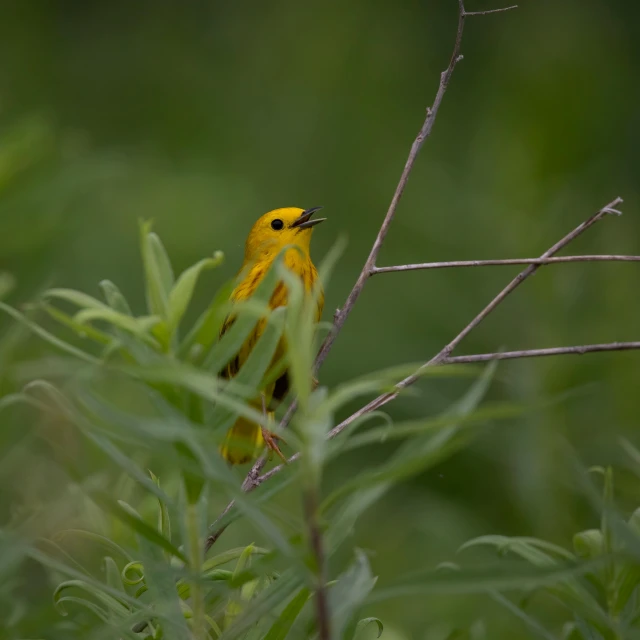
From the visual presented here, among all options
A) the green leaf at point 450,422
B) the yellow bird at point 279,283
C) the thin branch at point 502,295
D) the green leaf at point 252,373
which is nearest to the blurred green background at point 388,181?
the green leaf at point 450,422

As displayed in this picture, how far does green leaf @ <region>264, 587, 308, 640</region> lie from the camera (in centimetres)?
102

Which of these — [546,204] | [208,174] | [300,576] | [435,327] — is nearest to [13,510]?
[300,576]

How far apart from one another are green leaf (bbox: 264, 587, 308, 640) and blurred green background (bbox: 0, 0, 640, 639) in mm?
325

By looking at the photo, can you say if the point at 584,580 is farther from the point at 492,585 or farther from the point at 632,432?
the point at 632,432

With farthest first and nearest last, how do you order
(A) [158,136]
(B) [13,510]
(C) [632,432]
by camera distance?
(A) [158,136] < (C) [632,432] < (B) [13,510]

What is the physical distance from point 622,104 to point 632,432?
3.90 meters

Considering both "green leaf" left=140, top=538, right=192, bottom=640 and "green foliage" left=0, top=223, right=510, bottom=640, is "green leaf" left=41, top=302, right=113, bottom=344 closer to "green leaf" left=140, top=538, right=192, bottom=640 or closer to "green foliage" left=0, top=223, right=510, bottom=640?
"green foliage" left=0, top=223, right=510, bottom=640

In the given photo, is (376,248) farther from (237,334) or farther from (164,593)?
(164,593)

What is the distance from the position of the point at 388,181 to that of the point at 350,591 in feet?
17.8

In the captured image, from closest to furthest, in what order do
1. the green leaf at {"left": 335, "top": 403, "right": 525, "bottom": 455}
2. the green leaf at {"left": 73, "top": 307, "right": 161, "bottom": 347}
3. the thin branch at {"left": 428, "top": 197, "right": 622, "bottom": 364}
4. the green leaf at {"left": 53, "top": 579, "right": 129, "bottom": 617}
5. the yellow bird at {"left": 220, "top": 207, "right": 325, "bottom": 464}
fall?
1. the green leaf at {"left": 335, "top": 403, "right": 525, "bottom": 455}
2. the green leaf at {"left": 73, "top": 307, "right": 161, "bottom": 347}
3. the green leaf at {"left": 53, "top": 579, "right": 129, "bottom": 617}
4. the thin branch at {"left": 428, "top": 197, "right": 622, "bottom": 364}
5. the yellow bird at {"left": 220, "top": 207, "right": 325, "bottom": 464}

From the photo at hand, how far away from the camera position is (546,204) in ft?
11.9

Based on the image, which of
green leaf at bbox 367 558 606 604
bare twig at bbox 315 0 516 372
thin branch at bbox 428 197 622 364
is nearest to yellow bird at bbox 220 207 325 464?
bare twig at bbox 315 0 516 372

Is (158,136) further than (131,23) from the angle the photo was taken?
No

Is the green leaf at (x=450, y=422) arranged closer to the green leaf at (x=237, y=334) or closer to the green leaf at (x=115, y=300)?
the green leaf at (x=237, y=334)
